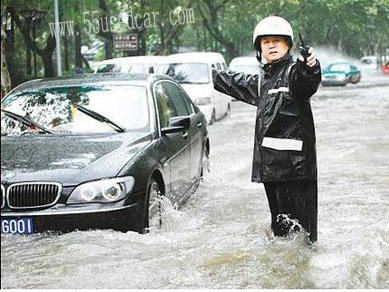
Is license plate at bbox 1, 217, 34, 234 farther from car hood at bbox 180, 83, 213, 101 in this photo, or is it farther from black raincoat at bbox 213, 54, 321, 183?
car hood at bbox 180, 83, 213, 101

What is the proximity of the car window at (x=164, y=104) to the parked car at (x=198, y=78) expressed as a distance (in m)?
7.81

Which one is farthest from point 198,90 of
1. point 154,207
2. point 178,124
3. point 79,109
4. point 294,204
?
point 294,204

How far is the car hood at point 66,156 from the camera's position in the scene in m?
4.62

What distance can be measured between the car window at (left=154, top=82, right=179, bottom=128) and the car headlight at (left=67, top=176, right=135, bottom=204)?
1.28m

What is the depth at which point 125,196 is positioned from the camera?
185 inches

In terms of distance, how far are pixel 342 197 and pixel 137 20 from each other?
19.7 metres

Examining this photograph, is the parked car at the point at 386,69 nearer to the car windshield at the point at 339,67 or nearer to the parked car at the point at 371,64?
the parked car at the point at 371,64

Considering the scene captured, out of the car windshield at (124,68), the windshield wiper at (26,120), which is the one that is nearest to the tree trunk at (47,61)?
the car windshield at (124,68)

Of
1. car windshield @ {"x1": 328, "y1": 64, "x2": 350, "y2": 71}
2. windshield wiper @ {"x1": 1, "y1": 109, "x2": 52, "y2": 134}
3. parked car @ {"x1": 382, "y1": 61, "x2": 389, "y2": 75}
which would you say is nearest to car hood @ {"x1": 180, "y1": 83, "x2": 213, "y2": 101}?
windshield wiper @ {"x1": 1, "y1": 109, "x2": 52, "y2": 134}

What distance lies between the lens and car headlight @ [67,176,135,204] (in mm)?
4582

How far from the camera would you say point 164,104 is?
20.7 feet

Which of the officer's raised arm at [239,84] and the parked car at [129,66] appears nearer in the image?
the officer's raised arm at [239,84]

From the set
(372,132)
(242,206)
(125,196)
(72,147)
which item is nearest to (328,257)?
(125,196)

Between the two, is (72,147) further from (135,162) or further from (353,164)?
(353,164)
